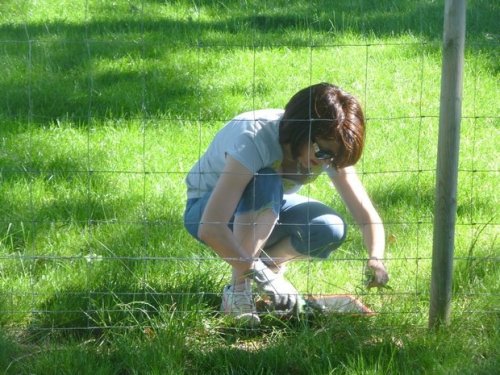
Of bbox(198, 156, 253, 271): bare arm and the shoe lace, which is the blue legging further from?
the shoe lace

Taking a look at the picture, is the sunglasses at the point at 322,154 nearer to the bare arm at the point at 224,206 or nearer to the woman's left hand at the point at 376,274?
the bare arm at the point at 224,206

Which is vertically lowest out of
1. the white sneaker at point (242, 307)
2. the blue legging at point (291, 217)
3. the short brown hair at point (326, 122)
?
the white sneaker at point (242, 307)

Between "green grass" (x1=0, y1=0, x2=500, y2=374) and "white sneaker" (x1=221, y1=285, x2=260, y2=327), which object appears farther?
"white sneaker" (x1=221, y1=285, x2=260, y2=327)

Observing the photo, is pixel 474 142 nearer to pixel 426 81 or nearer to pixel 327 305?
pixel 426 81

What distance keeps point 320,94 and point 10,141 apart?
7.64ft

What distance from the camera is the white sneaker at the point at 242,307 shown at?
12.1ft

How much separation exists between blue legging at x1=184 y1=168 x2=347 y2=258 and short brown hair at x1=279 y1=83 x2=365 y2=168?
0.59 feet

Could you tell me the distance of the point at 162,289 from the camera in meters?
3.88

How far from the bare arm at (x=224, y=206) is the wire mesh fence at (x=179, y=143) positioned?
0.67ft

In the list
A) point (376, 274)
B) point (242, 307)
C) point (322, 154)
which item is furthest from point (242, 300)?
point (322, 154)

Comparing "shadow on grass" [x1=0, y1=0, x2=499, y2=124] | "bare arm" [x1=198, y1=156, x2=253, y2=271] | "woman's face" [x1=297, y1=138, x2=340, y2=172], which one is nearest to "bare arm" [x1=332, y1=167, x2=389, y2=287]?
"woman's face" [x1=297, y1=138, x2=340, y2=172]

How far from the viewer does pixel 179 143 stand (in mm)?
5391

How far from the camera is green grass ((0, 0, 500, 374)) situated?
3543mm

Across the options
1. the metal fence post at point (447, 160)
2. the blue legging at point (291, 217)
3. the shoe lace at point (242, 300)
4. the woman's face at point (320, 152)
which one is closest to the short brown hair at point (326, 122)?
the woman's face at point (320, 152)
